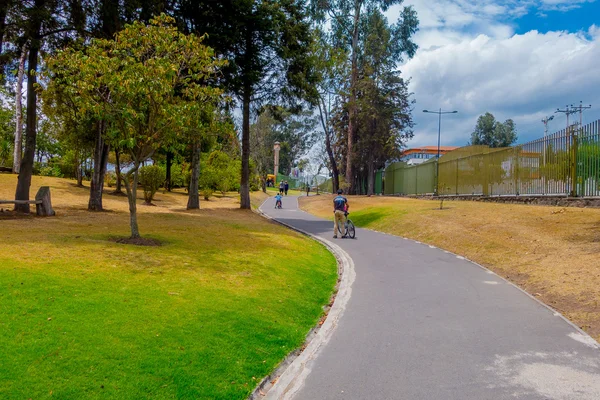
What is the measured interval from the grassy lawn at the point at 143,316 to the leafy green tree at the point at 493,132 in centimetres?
8256

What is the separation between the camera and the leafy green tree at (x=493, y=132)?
8525 cm

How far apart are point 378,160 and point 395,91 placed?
7127mm

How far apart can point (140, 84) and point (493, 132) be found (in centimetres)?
8558

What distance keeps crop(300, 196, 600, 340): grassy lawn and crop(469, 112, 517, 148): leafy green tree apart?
226 ft

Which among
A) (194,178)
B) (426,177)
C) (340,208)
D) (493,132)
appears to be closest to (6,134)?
(194,178)

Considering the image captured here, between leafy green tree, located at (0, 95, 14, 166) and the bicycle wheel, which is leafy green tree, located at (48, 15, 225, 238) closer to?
the bicycle wheel

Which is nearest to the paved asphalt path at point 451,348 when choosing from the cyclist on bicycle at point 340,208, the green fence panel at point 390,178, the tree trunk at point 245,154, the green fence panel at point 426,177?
the cyclist on bicycle at point 340,208

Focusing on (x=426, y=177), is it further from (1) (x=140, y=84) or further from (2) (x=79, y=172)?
(1) (x=140, y=84)

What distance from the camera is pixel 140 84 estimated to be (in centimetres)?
988

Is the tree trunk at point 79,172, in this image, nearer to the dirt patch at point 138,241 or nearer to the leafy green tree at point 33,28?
the leafy green tree at point 33,28

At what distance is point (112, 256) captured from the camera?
29.4 ft

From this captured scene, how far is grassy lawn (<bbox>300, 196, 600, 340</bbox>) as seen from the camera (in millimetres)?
8793

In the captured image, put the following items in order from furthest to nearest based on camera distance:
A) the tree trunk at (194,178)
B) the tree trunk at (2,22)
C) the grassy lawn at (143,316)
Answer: the tree trunk at (194,178) < the tree trunk at (2,22) < the grassy lawn at (143,316)

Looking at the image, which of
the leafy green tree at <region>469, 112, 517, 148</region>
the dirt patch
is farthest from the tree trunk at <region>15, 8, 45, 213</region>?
the leafy green tree at <region>469, 112, 517, 148</region>
